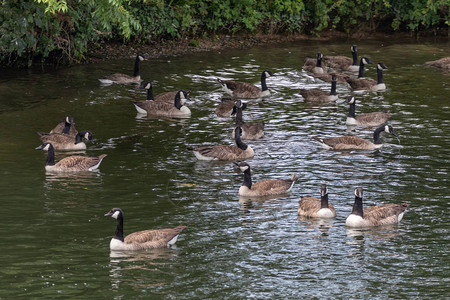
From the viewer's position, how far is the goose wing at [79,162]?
22.5 meters

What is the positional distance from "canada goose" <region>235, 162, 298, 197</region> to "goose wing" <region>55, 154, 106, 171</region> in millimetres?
4542

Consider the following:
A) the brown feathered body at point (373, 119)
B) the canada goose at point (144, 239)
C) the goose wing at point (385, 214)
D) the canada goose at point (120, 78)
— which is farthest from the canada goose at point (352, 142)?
the canada goose at point (120, 78)

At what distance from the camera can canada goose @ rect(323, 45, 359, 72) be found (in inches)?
1539

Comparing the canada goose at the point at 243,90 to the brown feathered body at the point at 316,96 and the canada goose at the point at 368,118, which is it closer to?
the brown feathered body at the point at 316,96

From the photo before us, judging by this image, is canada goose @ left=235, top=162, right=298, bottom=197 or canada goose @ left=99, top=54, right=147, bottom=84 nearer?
canada goose @ left=235, top=162, right=298, bottom=197

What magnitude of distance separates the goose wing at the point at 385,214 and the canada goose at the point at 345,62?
70.0 ft

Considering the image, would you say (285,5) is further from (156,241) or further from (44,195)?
(156,241)

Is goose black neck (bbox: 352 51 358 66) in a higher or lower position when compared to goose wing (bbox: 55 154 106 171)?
higher

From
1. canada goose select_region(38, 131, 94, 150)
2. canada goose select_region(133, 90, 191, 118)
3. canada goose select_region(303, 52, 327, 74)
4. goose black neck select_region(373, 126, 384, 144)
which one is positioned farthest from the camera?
canada goose select_region(303, 52, 327, 74)

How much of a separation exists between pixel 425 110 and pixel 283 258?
15.4 m

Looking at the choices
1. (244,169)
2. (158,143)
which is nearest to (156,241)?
(244,169)

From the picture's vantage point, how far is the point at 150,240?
16719 mm

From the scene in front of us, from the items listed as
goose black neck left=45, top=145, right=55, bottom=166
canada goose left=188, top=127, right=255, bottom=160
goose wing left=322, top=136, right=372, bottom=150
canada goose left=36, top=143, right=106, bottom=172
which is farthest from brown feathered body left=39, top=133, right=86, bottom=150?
goose wing left=322, top=136, right=372, bottom=150

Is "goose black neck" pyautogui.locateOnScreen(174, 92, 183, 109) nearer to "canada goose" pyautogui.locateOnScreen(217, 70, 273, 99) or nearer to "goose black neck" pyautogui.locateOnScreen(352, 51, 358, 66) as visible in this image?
"canada goose" pyautogui.locateOnScreen(217, 70, 273, 99)
